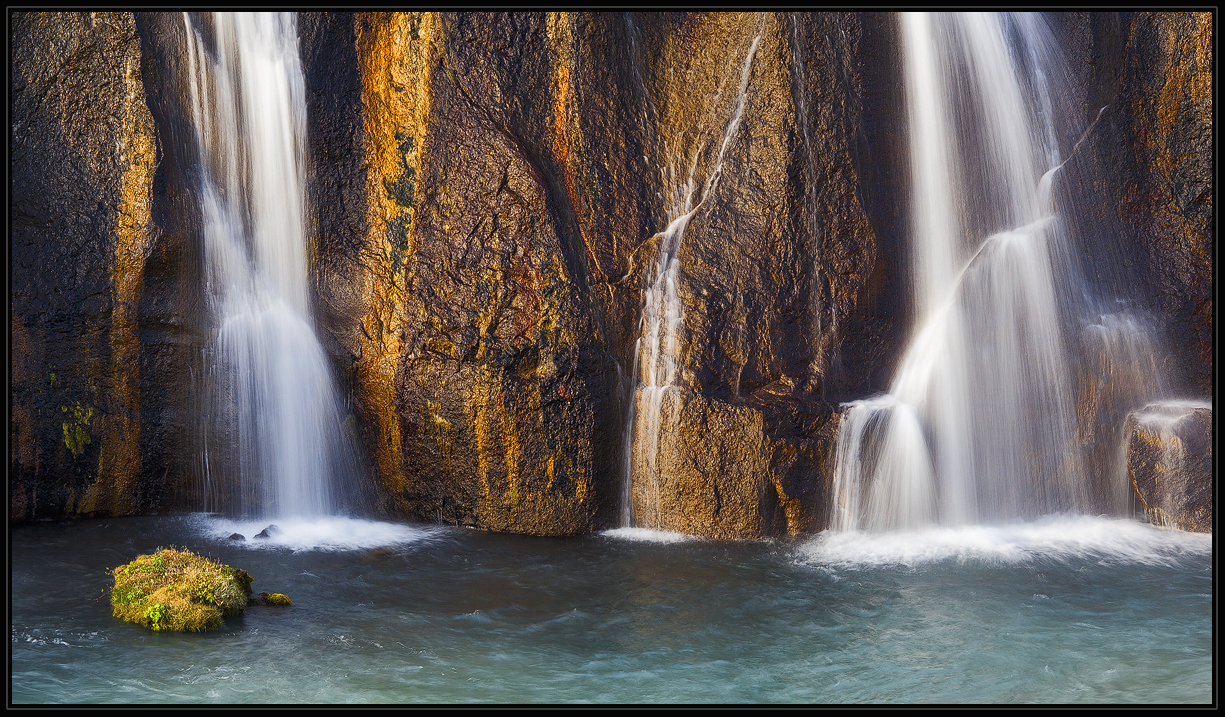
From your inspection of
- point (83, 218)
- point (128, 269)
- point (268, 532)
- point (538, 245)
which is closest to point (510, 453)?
point (538, 245)

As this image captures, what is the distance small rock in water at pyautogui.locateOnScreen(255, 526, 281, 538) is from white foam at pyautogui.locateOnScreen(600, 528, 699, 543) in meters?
5.06

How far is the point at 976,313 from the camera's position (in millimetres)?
15469

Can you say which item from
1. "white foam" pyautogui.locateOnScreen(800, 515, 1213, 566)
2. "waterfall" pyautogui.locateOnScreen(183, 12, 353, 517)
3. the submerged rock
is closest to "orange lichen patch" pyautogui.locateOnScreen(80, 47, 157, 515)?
"waterfall" pyautogui.locateOnScreen(183, 12, 353, 517)

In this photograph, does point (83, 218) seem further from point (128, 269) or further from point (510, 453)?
point (510, 453)

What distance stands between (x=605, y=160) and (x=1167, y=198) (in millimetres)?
9815

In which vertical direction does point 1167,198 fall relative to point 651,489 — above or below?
above

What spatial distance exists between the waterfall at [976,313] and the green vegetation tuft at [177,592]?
28.3 feet

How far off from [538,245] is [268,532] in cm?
609

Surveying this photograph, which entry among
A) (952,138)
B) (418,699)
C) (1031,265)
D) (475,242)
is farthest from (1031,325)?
(418,699)

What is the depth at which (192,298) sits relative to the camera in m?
15.4

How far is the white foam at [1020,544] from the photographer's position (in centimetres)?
1323

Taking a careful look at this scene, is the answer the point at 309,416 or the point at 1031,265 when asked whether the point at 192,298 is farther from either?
the point at 1031,265

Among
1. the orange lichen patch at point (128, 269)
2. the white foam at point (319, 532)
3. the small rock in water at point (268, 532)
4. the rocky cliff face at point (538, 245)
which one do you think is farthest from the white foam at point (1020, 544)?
the orange lichen patch at point (128, 269)

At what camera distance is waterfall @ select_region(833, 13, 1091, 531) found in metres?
14.5
